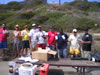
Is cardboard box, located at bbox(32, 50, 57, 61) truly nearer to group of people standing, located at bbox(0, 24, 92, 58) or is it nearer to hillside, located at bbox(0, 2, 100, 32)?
group of people standing, located at bbox(0, 24, 92, 58)

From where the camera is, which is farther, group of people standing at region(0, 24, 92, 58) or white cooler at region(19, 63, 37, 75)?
group of people standing at region(0, 24, 92, 58)

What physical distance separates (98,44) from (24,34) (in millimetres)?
3803

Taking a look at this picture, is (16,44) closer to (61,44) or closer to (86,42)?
(61,44)

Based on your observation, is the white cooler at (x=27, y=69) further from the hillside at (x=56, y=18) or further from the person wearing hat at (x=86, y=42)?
the hillside at (x=56, y=18)

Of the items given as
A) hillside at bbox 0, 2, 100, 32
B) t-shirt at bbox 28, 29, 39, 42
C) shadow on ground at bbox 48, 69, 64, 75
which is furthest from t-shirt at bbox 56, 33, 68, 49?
hillside at bbox 0, 2, 100, 32

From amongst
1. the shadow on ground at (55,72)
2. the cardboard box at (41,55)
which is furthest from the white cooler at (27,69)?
the shadow on ground at (55,72)

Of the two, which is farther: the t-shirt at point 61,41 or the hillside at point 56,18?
the hillside at point 56,18

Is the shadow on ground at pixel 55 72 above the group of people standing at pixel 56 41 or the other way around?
the other way around

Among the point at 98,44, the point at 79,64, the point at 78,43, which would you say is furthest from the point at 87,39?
the point at 98,44

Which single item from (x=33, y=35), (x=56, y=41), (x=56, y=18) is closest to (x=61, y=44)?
(x=56, y=41)

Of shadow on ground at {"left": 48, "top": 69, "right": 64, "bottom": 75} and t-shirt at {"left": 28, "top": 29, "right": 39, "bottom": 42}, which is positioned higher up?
t-shirt at {"left": 28, "top": 29, "right": 39, "bottom": 42}

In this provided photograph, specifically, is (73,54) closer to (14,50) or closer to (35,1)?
(14,50)

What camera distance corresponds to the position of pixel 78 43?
6879 mm

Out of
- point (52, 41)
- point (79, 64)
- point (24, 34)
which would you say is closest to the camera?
point (79, 64)
